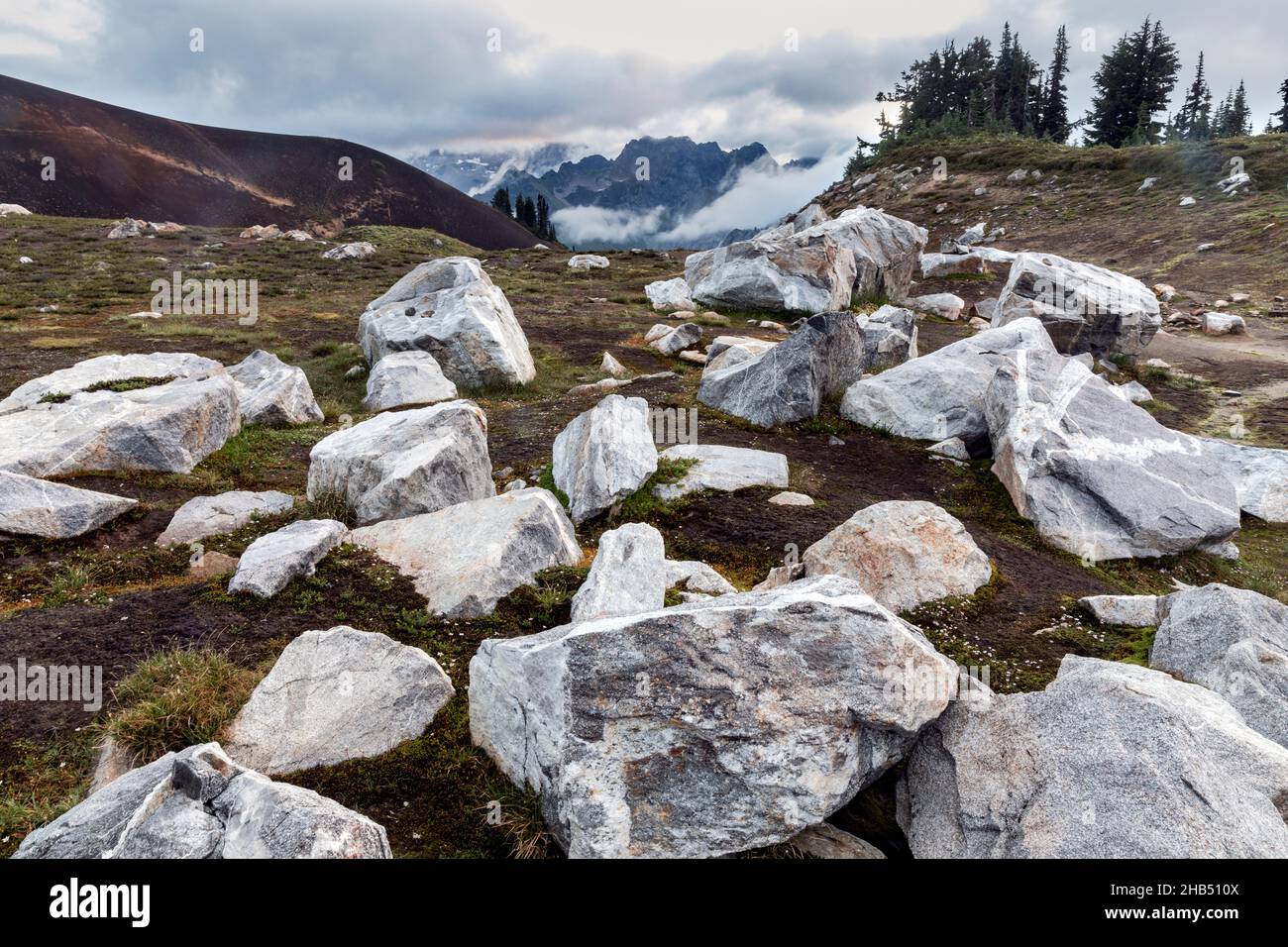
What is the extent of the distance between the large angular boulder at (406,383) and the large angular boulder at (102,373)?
4.15 m

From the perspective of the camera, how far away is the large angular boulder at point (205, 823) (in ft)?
16.9

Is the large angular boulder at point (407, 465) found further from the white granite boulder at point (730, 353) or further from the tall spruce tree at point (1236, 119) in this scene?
the tall spruce tree at point (1236, 119)

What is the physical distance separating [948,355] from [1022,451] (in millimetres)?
Answer: 5462

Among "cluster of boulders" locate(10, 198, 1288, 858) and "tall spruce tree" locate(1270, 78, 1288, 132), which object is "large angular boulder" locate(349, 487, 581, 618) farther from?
"tall spruce tree" locate(1270, 78, 1288, 132)

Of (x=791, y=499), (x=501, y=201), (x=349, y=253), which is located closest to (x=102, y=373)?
(x=791, y=499)

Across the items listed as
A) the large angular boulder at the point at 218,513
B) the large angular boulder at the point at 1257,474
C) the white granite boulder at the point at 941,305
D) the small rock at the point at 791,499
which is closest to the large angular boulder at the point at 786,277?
the white granite boulder at the point at 941,305

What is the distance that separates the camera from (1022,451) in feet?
46.5

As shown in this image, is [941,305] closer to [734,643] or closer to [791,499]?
[791,499]

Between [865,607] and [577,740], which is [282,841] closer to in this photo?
[577,740]

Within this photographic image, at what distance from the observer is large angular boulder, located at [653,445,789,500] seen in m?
14.3

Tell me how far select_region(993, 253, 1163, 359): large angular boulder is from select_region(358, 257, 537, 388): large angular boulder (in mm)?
18687

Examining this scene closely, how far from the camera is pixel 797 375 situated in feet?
61.7

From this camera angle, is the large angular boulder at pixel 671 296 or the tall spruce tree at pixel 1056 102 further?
the tall spruce tree at pixel 1056 102
